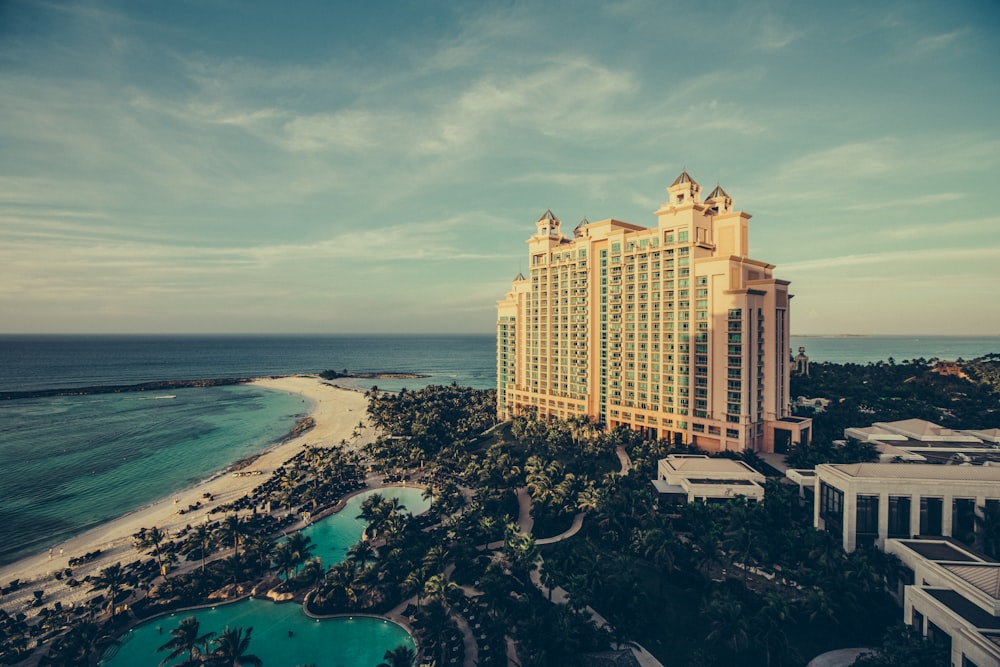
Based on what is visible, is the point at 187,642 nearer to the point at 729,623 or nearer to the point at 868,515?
the point at 729,623

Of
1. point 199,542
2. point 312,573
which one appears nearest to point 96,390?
point 199,542

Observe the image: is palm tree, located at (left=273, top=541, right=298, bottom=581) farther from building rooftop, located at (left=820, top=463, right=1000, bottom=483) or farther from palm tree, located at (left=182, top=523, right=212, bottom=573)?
building rooftop, located at (left=820, top=463, right=1000, bottom=483)

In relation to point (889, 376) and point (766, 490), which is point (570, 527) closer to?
point (766, 490)

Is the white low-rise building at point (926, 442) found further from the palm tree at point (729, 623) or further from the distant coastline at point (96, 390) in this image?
the distant coastline at point (96, 390)

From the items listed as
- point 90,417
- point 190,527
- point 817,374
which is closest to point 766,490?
point 190,527

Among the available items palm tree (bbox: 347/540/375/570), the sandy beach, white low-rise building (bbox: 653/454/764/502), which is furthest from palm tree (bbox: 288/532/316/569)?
white low-rise building (bbox: 653/454/764/502)

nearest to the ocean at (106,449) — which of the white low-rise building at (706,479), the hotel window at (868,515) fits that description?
the white low-rise building at (706,479)
